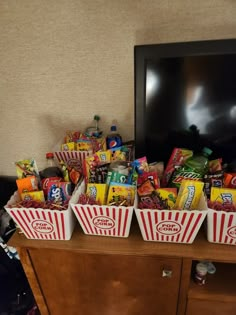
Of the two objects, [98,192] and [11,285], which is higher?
[98,192]

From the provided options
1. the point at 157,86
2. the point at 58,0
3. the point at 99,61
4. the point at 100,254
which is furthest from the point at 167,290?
the point at 58,0

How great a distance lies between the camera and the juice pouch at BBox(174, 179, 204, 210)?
66cm

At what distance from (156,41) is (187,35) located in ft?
0.40

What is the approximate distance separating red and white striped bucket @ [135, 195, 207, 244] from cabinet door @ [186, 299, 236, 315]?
0.98 ft

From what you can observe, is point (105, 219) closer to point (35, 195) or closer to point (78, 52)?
point (35, 195)

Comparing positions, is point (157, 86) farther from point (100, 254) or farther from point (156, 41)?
point (100, 254)

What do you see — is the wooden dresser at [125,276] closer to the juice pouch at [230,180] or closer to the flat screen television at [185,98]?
the juice pouch at [230,180]

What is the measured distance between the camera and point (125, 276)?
75 centimetres

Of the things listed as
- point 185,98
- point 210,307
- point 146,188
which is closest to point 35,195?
point 146,188

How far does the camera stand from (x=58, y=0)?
0.88 m

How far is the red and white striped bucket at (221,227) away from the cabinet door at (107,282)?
0.14m

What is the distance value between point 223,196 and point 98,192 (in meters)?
0.38

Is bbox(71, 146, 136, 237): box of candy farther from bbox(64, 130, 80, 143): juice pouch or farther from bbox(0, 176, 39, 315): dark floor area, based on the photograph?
bbox(0, 176, 39, 315): dark floor area

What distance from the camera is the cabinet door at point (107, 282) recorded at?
720mm
